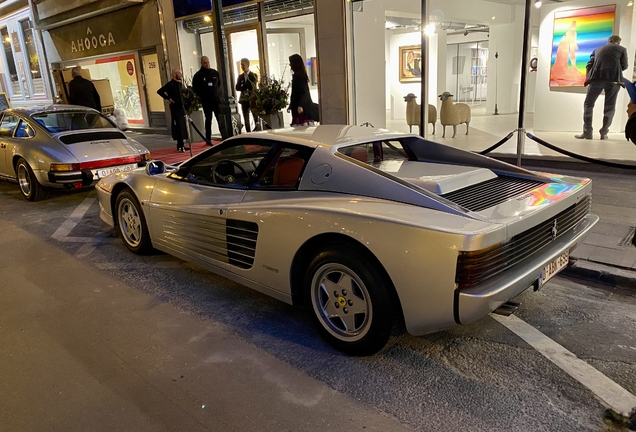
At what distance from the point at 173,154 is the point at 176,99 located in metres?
1.33

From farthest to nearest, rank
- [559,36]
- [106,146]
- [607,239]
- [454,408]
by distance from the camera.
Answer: [559,36], [106,146], [607,239], [454,408]

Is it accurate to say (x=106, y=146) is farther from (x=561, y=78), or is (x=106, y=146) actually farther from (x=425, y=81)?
(x=561, y=78)

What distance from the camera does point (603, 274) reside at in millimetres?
4160

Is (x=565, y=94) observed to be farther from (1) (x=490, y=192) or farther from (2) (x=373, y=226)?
(2) (x=373, y=226)

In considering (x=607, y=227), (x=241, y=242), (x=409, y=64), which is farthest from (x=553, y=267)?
(x=409, y=64)

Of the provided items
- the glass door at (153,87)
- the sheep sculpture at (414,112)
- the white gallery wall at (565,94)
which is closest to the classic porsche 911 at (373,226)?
the sheep sculpture at (414,112)

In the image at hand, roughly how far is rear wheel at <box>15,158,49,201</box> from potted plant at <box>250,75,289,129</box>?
4.94 m

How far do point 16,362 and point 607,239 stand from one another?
204 inches

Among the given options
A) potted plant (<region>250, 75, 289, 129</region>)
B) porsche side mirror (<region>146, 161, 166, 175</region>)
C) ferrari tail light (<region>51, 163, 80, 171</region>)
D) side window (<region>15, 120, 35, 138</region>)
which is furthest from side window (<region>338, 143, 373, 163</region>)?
potted plant (<region>250, 75, 289, 129</region>)

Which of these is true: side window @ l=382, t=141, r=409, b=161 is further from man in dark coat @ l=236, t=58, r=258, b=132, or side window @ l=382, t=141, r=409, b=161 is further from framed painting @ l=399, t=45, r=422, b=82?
framed painting @ l=399, t=45, r=422, b=82

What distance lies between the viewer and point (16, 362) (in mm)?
3309

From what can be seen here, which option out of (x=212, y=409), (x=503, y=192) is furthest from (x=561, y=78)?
(x=212, y=409)

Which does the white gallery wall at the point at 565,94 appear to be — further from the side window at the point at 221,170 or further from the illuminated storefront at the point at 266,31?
the side window at the point at 221,170

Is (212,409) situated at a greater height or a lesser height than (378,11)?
lesser
